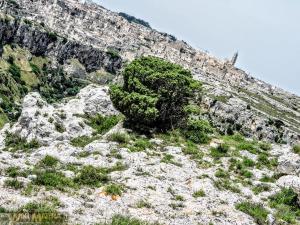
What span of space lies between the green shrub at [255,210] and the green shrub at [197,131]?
17.8 metres

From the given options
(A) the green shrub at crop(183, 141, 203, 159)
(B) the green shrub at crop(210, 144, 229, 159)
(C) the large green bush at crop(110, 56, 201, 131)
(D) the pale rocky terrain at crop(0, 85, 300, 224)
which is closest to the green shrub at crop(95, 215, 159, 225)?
(D) the pale rocky terrain at crop(0, 85, 300, 224)

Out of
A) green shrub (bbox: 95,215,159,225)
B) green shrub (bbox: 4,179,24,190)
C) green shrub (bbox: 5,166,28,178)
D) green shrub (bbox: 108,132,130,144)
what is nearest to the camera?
green shrub (bbox: 95,215,159,225)

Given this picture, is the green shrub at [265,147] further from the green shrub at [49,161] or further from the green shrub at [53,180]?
the green shrub at [53,180]

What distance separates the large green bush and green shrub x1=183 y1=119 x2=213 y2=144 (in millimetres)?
1594

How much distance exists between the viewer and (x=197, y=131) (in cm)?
5584

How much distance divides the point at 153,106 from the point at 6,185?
24.1m

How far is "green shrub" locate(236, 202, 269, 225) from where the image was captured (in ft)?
108

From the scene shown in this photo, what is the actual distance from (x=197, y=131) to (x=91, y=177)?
22.0 m

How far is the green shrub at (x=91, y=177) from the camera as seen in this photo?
35625 mm

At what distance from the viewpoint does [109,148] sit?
45469 millimetres

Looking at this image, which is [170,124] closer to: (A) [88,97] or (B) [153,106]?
(B) [153,106]

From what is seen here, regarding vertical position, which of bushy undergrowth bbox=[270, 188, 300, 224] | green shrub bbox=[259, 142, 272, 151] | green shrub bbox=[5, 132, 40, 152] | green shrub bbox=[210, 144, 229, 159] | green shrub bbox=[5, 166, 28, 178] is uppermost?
green shrub bbox=[259, 142, 272, 151]

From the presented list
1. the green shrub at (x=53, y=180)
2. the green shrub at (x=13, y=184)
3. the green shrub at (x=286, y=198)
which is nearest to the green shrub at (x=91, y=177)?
the green shrub at (x=53, y=180)

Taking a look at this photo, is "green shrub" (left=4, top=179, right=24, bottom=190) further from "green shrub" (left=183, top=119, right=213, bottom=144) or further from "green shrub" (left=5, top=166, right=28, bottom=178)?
"green shrub" (left=183, top=119, right=213, bottom=144)
